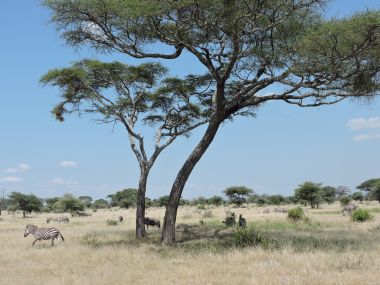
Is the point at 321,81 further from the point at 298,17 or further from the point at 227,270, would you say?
the point at 227,270

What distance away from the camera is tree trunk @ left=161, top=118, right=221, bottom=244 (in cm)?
1914

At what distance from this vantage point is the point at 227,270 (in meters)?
12.6

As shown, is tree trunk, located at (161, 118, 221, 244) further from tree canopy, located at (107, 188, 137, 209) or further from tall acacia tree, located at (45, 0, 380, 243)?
tree canopy, located at (107, 188, 137, 209)

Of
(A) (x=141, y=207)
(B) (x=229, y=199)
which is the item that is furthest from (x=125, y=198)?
(A) (x=141, y=207)

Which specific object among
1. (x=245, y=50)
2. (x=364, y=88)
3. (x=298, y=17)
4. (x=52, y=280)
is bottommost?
(x=52, y=280)

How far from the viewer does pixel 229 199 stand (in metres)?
84.5

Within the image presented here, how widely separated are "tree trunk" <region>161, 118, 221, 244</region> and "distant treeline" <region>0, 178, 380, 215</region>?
148 feet

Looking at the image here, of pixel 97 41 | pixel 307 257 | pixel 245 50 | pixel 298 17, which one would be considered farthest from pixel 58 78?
pixel 307 257

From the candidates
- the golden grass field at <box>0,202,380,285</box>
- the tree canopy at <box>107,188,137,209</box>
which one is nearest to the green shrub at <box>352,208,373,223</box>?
the golden grass field at <box>0,202,380,285</box>

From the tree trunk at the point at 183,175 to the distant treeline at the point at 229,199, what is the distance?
148ft

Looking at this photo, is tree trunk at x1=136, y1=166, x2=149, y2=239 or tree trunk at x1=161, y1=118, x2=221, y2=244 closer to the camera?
tree trunk at x1=161, y1=118, x2=221, y2=244

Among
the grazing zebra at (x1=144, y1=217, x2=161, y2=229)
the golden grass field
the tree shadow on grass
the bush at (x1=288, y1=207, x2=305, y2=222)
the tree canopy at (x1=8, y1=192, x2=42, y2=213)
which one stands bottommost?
the golden grass field

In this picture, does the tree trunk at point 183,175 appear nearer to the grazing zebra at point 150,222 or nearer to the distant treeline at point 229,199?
the grazing zebra at point 150,222

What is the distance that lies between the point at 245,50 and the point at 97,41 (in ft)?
18.7
